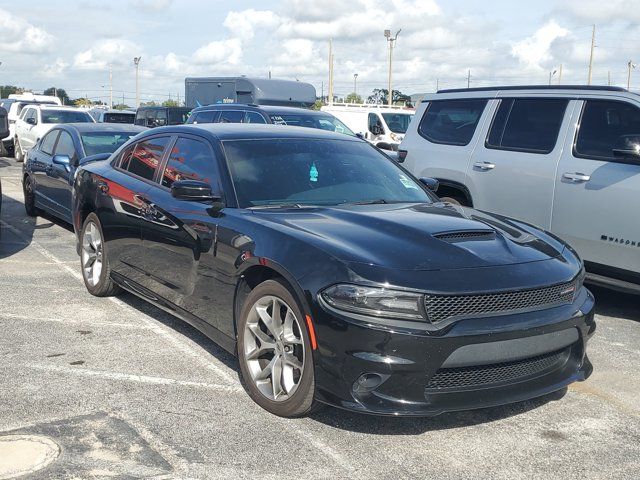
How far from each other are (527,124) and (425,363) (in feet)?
13.7

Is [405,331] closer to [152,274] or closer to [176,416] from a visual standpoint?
[176,416]

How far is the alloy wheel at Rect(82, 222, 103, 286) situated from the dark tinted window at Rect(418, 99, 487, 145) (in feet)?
12.0

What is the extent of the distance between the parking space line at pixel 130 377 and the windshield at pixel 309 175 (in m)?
1.13

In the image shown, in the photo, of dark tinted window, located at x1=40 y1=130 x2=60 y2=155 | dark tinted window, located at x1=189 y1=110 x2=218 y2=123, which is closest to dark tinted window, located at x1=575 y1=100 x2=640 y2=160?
dark tinted window, located at x1=40 y1=130 x2=60 y2=155

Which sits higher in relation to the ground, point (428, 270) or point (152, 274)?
point (428, 270)

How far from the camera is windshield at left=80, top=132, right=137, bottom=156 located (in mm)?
10082

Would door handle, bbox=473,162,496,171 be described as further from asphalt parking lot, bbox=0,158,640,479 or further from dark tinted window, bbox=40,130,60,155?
dark tinted window, bbox=40,130,60,155

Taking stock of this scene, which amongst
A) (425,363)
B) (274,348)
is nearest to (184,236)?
(274,348)

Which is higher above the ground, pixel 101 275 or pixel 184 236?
pixel 184 236

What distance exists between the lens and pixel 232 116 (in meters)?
13.9

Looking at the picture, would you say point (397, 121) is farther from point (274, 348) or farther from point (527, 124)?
point (274, 348)

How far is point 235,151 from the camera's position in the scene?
5059mm

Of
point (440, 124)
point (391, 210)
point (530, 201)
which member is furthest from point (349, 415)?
point (440, 124)

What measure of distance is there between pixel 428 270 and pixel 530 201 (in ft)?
11.4
